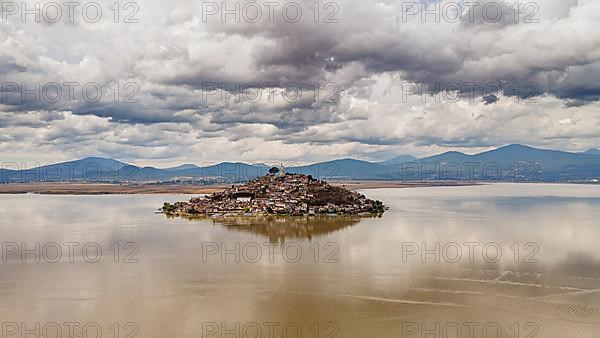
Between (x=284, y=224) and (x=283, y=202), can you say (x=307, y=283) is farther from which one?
(x=283, y=202)

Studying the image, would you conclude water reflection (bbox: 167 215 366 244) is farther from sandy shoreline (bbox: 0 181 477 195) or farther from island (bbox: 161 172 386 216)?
sandy shoreline (bbox: 0 181 477 195)

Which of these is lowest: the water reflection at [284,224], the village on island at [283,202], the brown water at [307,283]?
the brown water at [307,283]

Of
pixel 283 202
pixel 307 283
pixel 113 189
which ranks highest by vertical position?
pixel 113 189

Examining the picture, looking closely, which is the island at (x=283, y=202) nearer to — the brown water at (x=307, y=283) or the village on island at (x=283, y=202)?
the village on island at (x=283, y=202)

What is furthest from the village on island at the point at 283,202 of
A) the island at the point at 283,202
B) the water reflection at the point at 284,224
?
the water reflection at the point at 284,224

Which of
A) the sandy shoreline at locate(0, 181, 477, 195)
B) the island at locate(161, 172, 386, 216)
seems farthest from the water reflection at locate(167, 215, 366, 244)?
the sandy shoreline at locate(0, 181, 477, 195)

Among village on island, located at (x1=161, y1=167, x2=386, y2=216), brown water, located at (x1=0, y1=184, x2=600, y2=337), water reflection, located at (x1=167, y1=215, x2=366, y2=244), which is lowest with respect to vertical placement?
brown water, located at (x1=0, y1=184, x2=600, y2=337)

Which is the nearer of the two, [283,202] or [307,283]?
[307,283]

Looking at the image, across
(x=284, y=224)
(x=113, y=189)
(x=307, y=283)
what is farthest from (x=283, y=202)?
(x=113, y=189)
